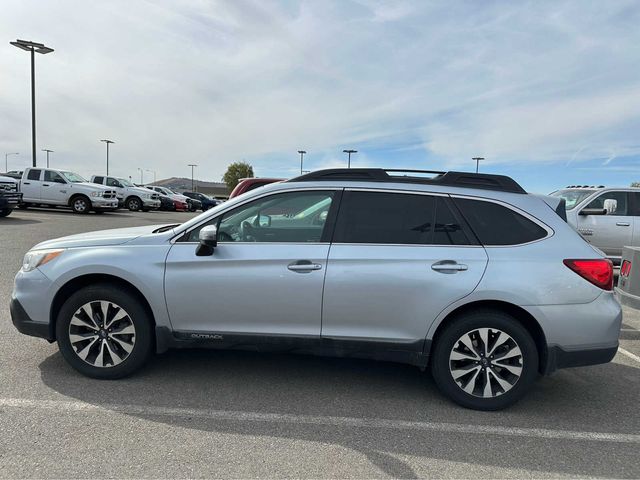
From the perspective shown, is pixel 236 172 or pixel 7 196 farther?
pixel 236 172

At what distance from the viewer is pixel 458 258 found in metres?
3.43

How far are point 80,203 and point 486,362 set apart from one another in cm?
2077

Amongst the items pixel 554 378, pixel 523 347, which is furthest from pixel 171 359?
pixel 554 378

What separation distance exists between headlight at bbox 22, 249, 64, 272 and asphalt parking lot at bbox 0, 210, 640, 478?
0.88 metres

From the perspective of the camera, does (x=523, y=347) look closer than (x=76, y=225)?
Yes

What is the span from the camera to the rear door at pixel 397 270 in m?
3.41

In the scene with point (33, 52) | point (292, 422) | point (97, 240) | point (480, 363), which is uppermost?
point (33, 52)

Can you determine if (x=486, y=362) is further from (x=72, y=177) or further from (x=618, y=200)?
(x=72, y=177)

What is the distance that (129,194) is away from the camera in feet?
86.8

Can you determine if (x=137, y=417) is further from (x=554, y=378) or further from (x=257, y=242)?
(x=554, y=378)

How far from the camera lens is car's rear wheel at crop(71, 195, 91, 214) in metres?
20.3

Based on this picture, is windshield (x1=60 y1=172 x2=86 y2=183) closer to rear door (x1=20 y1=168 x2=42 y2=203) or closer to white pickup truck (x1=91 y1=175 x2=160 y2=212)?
rear door (x1=20 y1=168 x2=42 y2=203)

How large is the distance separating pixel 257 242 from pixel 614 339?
2.78 meters

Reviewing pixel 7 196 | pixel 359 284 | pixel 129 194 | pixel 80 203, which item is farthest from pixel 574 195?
pixel 129 194
